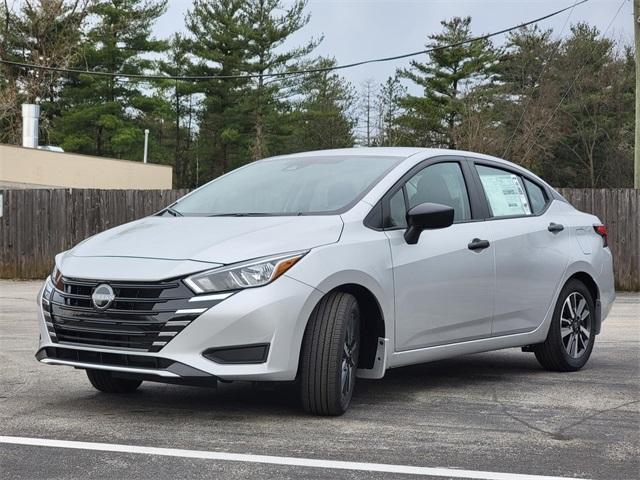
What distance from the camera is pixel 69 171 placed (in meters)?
34.4

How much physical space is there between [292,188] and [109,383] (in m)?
1.75

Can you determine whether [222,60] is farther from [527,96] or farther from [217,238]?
[217,238]

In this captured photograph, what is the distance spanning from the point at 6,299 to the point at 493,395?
1169cm

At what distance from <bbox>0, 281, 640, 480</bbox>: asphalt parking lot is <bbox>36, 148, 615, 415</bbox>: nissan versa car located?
0.96 feet

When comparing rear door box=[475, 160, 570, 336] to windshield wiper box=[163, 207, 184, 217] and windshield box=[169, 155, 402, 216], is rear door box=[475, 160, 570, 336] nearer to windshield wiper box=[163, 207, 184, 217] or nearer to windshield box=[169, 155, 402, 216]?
windshield box=[169, 155, 402, 216]

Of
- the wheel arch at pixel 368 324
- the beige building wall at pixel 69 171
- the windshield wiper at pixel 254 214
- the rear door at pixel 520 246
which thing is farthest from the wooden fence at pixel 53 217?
the wheel arch at pixel 368 324

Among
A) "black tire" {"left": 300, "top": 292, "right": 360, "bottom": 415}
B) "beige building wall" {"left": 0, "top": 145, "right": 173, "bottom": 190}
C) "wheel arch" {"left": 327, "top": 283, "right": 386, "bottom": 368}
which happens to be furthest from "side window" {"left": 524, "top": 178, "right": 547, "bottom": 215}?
"beige building wall" {"left": 0, "top": 145, "right": 173, "bottom": 190}

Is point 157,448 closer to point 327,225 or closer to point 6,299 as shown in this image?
point 327,225

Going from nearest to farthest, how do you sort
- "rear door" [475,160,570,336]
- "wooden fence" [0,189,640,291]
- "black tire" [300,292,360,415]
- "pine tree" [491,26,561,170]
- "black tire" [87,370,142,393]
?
"black tire" [300,292,360,415] → "black tire" [87,370,142,393] → "rear door" [475,160,570,336] → "wooden fence" [0,189,640,291] → "pine tree" [491,26,561,170]

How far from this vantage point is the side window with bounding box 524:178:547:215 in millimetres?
7991

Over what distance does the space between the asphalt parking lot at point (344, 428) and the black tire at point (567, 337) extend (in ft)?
0.44

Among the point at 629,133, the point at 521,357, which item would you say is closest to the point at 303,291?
the point at 521,357

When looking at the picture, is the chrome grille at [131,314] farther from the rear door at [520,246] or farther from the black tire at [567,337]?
the black tire at [567,337]

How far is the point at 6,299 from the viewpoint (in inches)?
659
